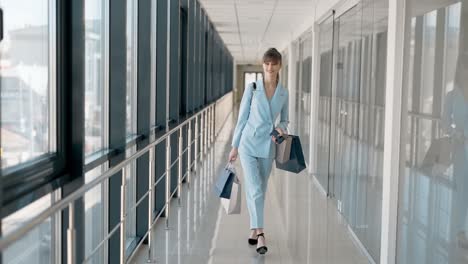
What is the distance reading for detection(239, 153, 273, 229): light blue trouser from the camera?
367 cm

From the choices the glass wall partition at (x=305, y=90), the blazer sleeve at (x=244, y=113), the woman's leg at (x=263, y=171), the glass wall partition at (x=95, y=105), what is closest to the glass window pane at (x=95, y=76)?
the glass wall partition at (x=95, y=105)

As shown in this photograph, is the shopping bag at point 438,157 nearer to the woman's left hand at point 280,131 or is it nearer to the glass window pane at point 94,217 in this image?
the woman's left hand at point 280,131

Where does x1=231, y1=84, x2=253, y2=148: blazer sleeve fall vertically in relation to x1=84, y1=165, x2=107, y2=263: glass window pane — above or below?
above

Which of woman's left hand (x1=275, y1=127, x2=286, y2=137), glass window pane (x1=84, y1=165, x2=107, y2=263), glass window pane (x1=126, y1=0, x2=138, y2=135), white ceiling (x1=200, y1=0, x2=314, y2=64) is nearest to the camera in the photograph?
glass window pane (x1=84, y1=165, x2=107, y2=263)

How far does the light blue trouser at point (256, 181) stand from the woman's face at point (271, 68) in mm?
454

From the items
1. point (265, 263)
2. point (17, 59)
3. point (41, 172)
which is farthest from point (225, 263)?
point (17, 59)

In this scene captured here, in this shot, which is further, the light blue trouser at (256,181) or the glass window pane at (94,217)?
the light blue trouser at (256,181)

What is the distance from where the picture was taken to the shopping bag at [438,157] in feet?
8.00

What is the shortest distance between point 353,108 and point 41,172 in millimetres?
2787

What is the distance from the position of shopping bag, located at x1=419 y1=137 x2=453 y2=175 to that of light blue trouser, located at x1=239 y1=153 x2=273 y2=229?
44.6 inches

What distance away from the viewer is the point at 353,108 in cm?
454

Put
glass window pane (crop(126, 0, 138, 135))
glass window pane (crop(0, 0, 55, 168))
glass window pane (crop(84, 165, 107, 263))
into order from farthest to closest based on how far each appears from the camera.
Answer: glass window pane (crop(126, 0, 138, 135)) < glass window pane (crop(84, 165, 107, 263)) < glass window pane (crop(0, 0, 55, 168))

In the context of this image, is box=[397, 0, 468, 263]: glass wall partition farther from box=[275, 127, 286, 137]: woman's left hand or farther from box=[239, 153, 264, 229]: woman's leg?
box=[239, 153, 264, 229]: woman's leg

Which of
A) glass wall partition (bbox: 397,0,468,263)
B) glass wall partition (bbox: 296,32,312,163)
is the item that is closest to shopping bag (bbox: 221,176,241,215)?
glass wall partition (bbox: 397,0,468,263)
